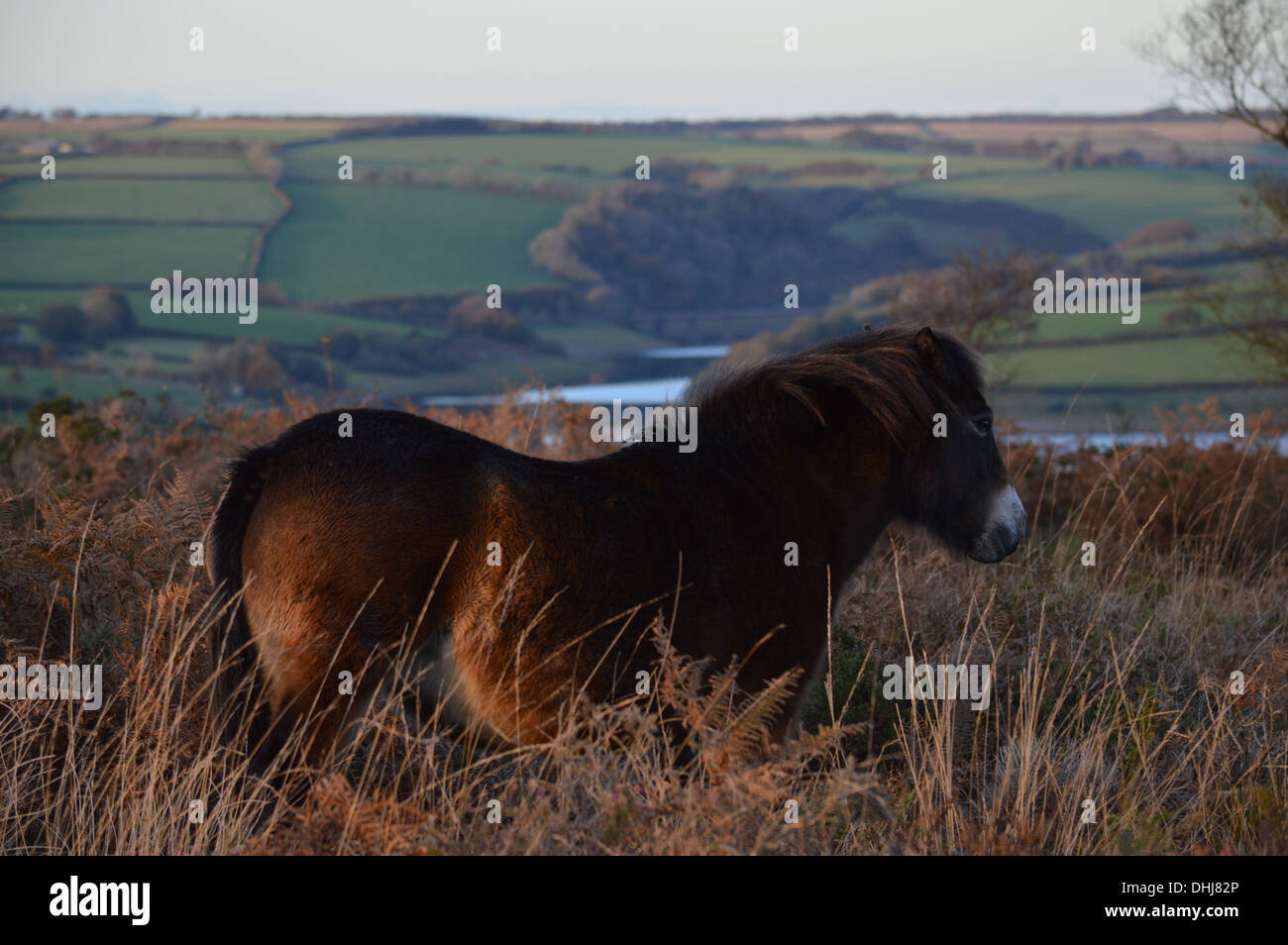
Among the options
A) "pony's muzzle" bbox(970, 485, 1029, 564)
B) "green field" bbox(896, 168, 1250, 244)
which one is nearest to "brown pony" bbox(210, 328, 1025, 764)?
"pony's muzzle" bbox(970, 485, 1029, 564)

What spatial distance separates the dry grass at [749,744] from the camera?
11.0ft

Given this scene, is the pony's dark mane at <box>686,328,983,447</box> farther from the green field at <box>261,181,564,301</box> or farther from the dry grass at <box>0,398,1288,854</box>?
the green field at <box>261,181,564,301</box>

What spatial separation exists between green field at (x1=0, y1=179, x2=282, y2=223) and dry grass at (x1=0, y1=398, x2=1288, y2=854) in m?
49.6

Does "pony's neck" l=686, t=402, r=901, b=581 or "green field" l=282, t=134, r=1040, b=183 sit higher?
"green field" l=282, t=134, r=1040, b=183

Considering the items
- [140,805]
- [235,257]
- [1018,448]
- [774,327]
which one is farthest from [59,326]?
[140,805]

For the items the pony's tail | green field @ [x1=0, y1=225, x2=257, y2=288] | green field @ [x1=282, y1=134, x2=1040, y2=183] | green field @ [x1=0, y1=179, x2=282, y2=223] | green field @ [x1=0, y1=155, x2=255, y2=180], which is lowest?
the pony's tail

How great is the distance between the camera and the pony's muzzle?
4449 mm

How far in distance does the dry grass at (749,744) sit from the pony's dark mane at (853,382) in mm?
1024

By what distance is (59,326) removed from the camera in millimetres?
33312

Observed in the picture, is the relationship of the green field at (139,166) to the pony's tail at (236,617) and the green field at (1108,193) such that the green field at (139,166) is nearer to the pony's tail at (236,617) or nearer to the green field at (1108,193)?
the green field at (1108,193)

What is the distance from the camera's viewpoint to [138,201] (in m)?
54.6

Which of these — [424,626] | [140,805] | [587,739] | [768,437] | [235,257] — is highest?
[235,257]

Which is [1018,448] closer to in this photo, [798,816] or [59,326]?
[798,816]
